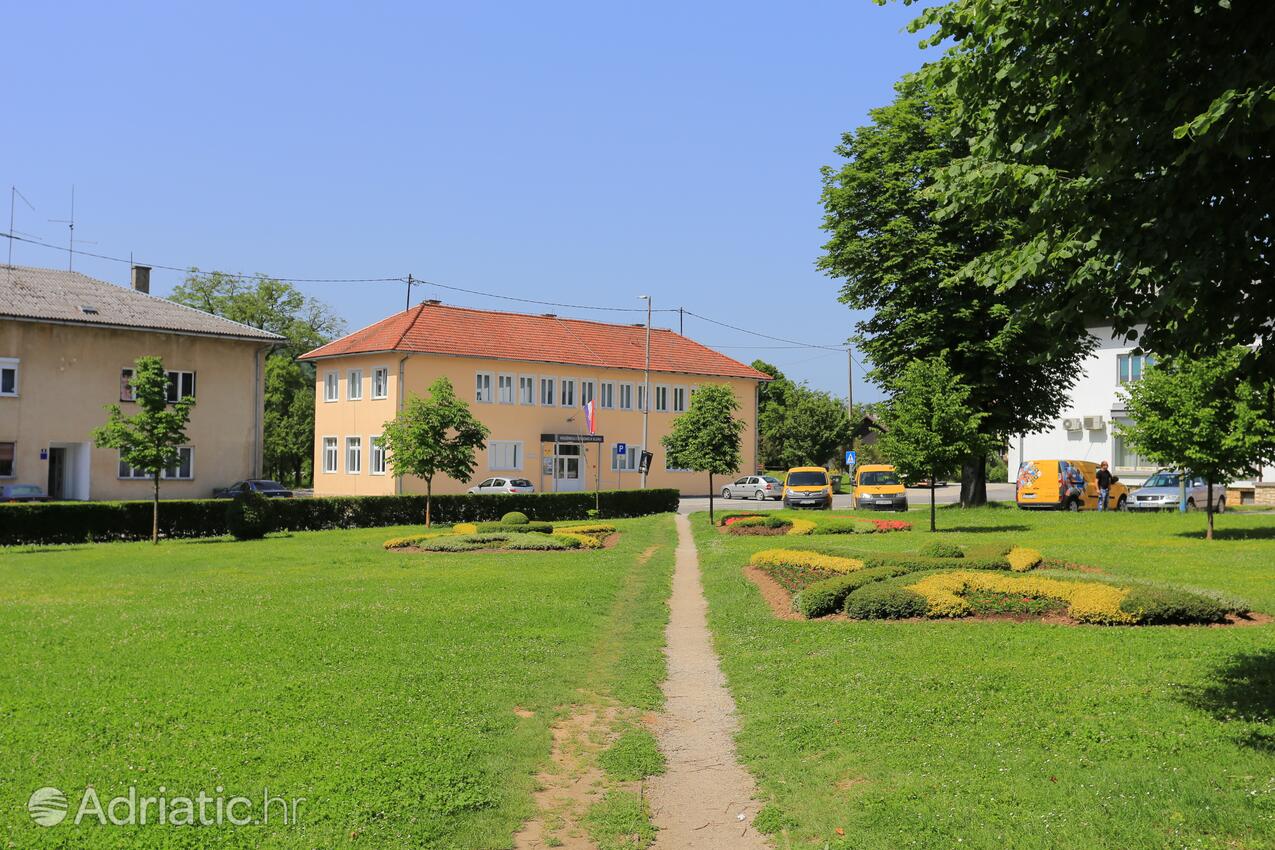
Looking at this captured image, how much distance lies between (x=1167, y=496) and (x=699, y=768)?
3489 centimetres

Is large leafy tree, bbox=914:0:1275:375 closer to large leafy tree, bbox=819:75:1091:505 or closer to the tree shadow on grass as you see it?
the tree shadow on grass

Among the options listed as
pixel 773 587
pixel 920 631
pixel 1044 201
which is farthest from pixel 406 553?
pixel 1044 201

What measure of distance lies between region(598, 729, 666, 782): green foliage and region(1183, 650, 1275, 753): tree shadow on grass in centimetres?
421

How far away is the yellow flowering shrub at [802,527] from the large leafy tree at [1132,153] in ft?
67.9

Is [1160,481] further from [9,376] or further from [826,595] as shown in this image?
[9,376]

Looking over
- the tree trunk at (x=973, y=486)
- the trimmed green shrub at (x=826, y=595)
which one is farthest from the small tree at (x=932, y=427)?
the trimmed green shrub at (x=826, y=595)

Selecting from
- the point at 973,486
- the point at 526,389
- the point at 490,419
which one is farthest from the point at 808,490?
Answer: the point at 526,389

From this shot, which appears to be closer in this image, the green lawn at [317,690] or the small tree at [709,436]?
the green lawn at [317,690]

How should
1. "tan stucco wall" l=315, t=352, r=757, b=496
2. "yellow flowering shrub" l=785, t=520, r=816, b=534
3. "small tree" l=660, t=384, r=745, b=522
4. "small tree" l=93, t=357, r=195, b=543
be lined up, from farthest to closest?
"tan stucco wall" l=315, t=352, r=757, b=496, "small tree" l=660, t=384, r=745, b=522, "small tree" l=93, t=357, r=195, b=543, "yellow flowering shrub" l=785, t=520, r=816, b=534

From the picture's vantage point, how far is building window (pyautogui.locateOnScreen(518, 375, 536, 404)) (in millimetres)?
59781

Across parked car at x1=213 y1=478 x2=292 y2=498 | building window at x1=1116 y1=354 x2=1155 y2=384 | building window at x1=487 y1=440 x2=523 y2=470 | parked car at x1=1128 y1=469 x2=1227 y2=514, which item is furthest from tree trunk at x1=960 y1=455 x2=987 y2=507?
parked car at x1=213 y1=478 x2=292 y2=498

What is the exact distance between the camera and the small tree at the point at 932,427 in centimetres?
2820

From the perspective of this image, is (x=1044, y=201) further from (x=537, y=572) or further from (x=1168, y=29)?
(x=537, y=572)

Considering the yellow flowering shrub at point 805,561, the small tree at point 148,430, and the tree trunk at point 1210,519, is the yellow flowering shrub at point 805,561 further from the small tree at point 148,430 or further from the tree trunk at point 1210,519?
the small tree at point 148,430
